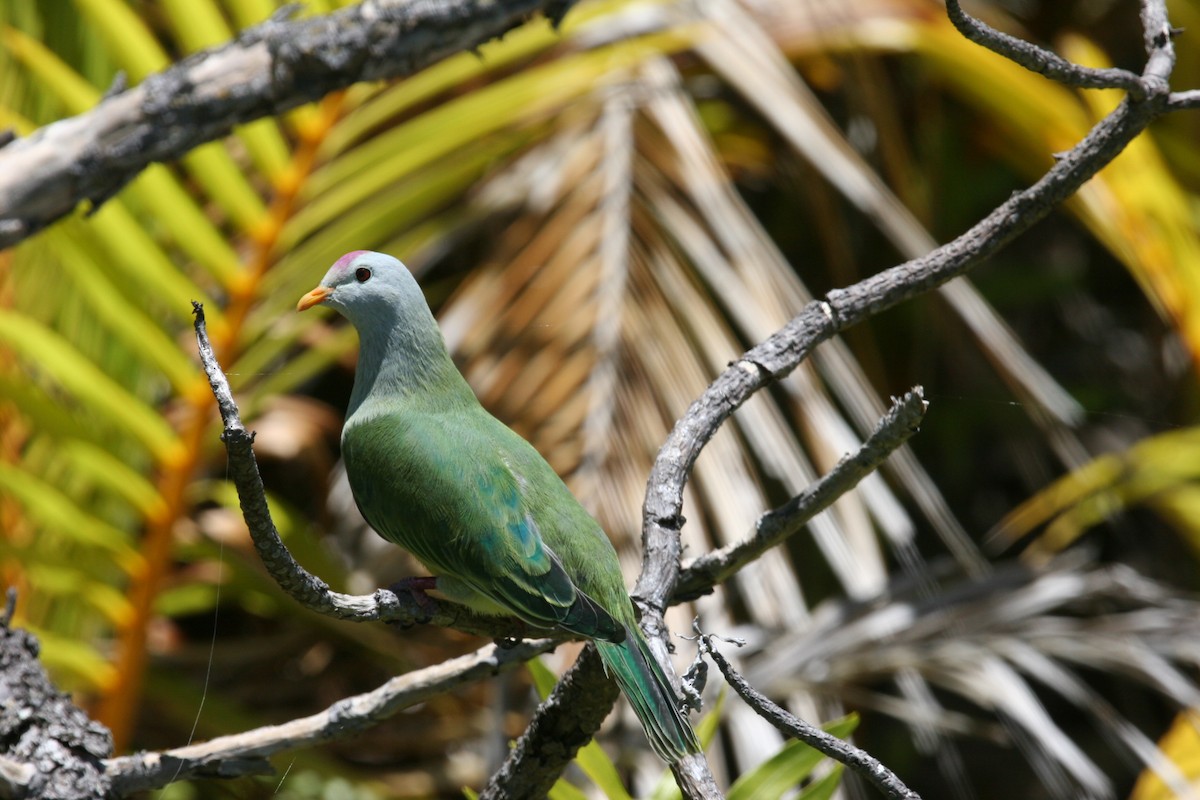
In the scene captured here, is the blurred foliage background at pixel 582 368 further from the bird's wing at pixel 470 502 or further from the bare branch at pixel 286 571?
the bare branch at pixel 286 571

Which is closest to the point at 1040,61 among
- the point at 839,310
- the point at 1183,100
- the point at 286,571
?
the point at 1183,100

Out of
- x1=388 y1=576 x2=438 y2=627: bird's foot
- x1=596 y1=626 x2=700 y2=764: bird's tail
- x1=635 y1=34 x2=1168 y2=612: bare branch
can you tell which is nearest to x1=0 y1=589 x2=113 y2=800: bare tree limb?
x1=388 y1=576 x2=438 y2=627: bird's foot

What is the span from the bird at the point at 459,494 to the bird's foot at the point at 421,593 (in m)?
0.02

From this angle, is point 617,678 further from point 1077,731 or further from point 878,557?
point 1077,731

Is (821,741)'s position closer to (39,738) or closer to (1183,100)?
(1183,100)

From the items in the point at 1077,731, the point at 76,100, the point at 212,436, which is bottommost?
the point at 1077,731

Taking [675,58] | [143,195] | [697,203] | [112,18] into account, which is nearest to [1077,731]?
[697,203]

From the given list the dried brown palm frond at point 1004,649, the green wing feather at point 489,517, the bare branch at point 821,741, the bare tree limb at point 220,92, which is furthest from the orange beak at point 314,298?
the dried brown palm frond at point 1004,649

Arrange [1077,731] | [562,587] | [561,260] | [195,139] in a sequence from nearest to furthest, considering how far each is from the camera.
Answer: [562,587] → [195,139] → [561,260] → [1077,731]

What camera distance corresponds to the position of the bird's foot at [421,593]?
1855 millimetres

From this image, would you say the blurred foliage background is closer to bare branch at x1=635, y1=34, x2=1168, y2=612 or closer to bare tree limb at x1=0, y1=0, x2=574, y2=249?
bare tree limb at x1=0, y1=0, x2=574, y2=249

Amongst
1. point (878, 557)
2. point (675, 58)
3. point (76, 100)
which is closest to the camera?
point (76, 100)

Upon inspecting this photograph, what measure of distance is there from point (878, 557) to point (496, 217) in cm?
165

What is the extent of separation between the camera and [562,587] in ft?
6.38
